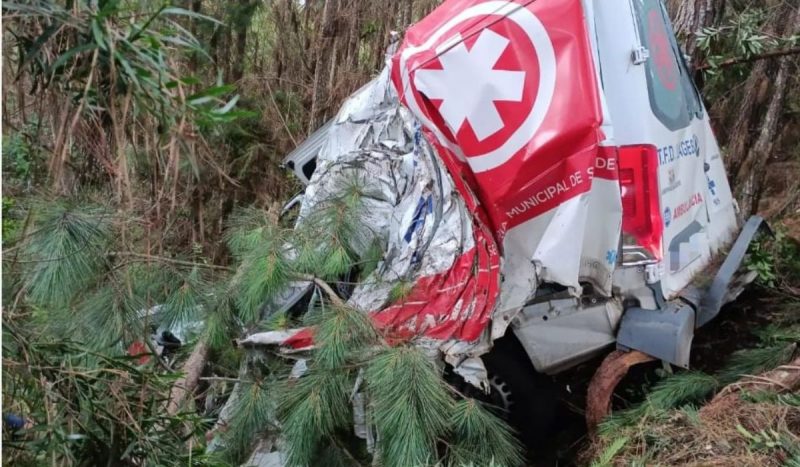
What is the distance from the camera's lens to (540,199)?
10.8 ft

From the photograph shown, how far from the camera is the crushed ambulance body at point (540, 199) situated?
320cm

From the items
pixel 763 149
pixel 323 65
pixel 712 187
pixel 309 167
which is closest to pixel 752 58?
pixel 763 149

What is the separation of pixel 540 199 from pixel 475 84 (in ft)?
2.07

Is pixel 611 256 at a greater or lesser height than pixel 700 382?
greater

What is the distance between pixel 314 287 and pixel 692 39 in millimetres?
3523

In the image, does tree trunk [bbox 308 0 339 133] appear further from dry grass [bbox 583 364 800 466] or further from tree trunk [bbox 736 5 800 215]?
dry grass [bbox 583 364 800 466]

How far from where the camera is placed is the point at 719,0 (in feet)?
18.8

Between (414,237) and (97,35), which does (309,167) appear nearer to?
(414,237)

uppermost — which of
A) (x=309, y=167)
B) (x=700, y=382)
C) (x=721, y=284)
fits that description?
(x=309, y=167)

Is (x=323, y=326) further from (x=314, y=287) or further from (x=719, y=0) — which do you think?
(x=719, y=0)

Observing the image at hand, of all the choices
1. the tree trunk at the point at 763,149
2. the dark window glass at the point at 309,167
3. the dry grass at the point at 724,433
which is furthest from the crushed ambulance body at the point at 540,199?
the tree trunk at the point at 763,149

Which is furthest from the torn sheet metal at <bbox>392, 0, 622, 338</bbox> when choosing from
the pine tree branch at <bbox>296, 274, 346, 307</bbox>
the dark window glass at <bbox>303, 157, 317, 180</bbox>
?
the dark window glass at <bbox>303, 157, 317, 180</bbox>

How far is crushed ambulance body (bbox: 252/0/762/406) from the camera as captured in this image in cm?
320

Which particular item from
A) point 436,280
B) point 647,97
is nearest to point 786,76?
point 647,97
